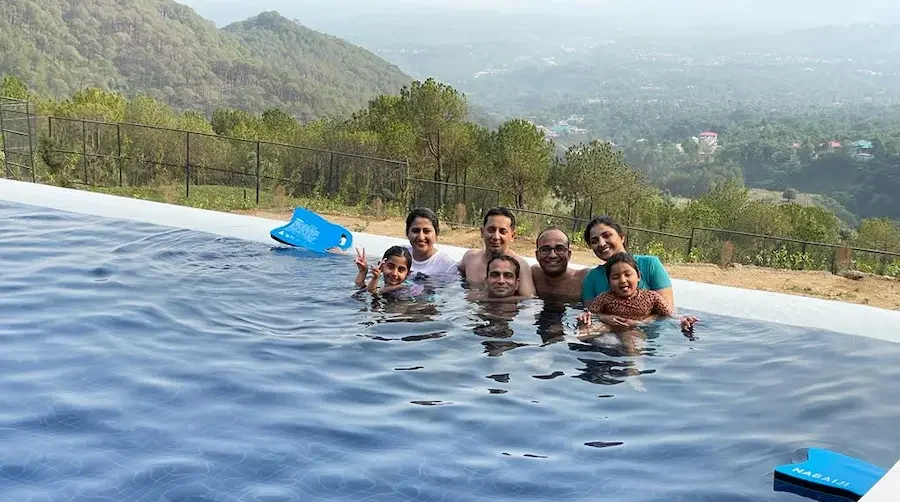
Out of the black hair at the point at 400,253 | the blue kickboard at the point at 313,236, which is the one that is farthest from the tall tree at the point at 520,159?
the black hair at the point at 400,253

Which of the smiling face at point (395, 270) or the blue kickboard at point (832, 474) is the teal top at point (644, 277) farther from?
the blue kickboard at point (832, 474)

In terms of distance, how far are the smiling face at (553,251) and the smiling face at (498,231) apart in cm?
22

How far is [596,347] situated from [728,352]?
0.77m

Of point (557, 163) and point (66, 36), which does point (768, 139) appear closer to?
point (557, 163)

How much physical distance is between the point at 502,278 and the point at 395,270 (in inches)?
26.5

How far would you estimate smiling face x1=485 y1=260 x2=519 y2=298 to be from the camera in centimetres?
518

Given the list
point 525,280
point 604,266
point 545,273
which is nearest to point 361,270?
point 525,280

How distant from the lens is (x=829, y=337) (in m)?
5.22

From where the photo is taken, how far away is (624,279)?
476 cm

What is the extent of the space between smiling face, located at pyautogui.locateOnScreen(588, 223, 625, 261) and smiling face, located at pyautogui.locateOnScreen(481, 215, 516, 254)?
60 centimetres

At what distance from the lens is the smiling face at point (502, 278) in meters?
5.18

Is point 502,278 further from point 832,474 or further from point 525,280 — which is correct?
point 832,474

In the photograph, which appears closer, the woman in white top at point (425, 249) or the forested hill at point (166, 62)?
the woman in white top at point (425, 249)

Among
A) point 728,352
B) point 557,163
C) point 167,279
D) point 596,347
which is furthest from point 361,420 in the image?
point 557,163
